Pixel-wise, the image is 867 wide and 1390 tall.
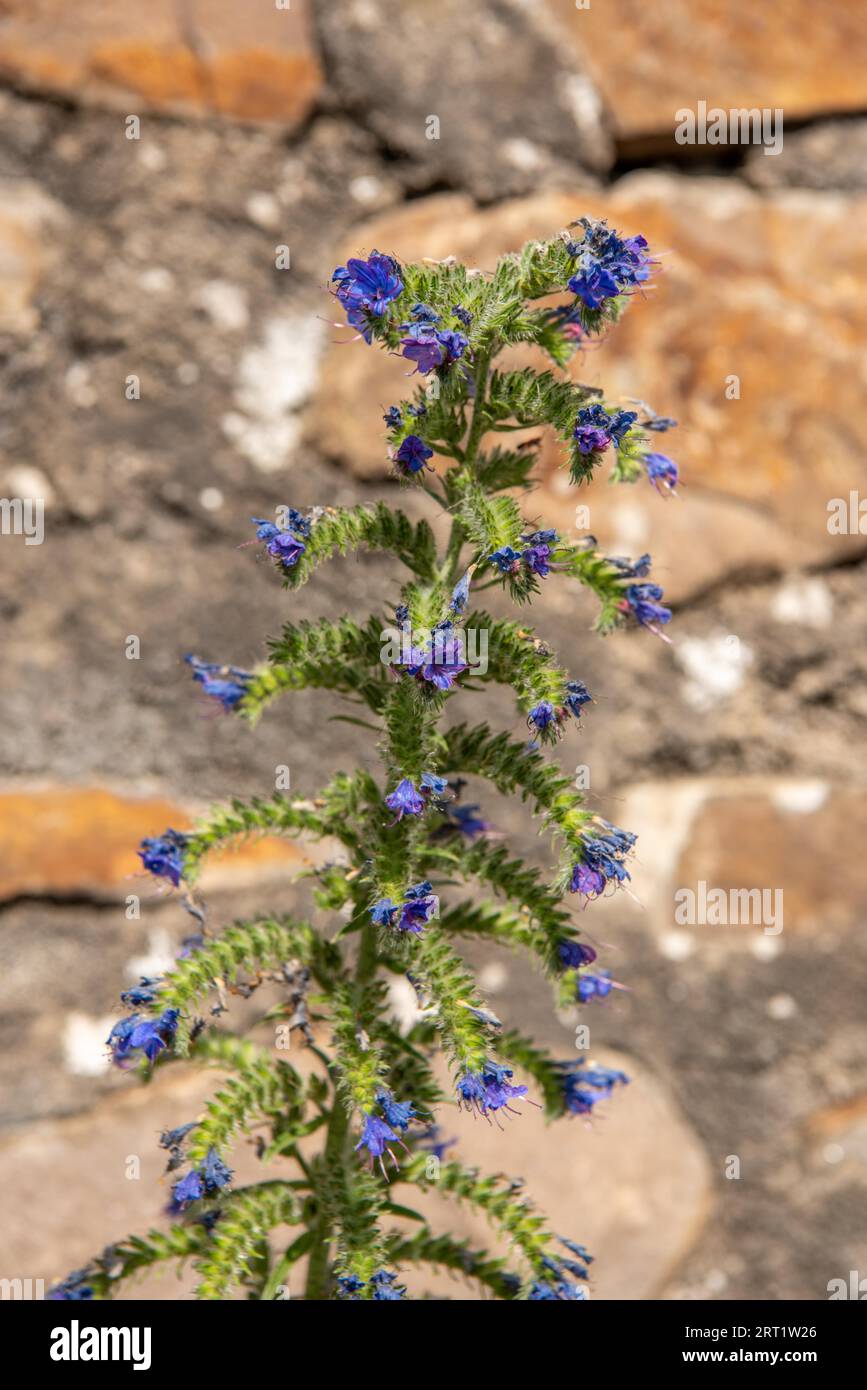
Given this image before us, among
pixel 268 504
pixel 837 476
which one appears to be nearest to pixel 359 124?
pixel 268 504

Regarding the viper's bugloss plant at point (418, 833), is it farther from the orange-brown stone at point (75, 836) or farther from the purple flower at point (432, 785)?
the orange-brown stone at point (75, 836)

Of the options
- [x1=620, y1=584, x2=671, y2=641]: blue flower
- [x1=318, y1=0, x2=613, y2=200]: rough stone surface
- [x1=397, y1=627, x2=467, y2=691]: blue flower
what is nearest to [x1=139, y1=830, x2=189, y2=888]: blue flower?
[x1=397, y1=627, x2=467, y2=691]: blue flower

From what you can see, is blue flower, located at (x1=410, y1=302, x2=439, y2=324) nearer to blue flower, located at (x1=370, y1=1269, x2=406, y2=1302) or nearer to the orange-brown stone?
blue flower, located at (x1=370, y1=1269, x2=406, y2=1302)

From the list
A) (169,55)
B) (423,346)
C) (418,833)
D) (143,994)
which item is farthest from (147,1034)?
(169,55)

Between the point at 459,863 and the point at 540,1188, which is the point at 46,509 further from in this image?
the point at 540,1188

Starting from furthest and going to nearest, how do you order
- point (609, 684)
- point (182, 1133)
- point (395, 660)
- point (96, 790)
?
point (609, 684)
point (96, 790)
point (182, 1133)
point (395, 660)

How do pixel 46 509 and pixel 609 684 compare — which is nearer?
pixel 46 509
